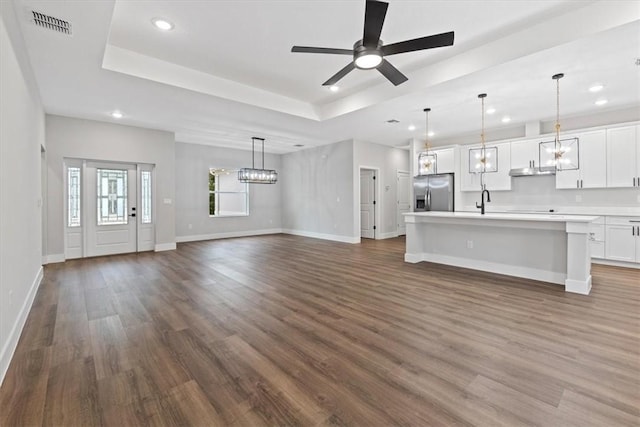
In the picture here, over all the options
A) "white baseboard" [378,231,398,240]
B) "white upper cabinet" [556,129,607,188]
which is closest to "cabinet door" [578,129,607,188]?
"white upper cabinet" [556,129,607,188]

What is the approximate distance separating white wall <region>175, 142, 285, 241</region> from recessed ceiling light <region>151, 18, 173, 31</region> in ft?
18.8

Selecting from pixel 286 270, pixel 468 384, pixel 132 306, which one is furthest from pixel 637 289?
pixel 132 306

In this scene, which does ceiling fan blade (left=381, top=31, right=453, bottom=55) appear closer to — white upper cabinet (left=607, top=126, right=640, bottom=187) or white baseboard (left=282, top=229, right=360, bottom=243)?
white upper cabinet (left=607, top=126, right=640, bottom=187)

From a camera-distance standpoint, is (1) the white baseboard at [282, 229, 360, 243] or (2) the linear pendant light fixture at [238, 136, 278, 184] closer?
(2) the linear pendant light fixture at [238, 136, 278, 184]

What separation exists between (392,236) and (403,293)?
5735 mm

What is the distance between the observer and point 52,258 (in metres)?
5.78

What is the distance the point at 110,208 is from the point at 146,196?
775 millimetres

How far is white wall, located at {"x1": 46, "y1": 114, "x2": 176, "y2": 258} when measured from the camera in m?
5.77

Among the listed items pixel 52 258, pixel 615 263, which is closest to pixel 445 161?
pixel 615 263

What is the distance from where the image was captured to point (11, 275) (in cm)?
254

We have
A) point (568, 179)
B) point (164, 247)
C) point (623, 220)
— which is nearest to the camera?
point (623, 220)

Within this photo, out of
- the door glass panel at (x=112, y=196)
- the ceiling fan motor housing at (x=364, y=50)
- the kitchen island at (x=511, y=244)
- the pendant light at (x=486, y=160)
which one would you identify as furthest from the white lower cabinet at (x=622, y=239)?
the door glass panel at (x=112, y=196)

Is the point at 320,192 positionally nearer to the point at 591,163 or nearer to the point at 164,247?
the point at 164,247

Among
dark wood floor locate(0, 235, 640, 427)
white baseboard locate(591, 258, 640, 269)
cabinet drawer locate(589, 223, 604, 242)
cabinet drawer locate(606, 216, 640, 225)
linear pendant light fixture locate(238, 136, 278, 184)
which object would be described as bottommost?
dark wood floor locate(0, 235, 640, 427)
